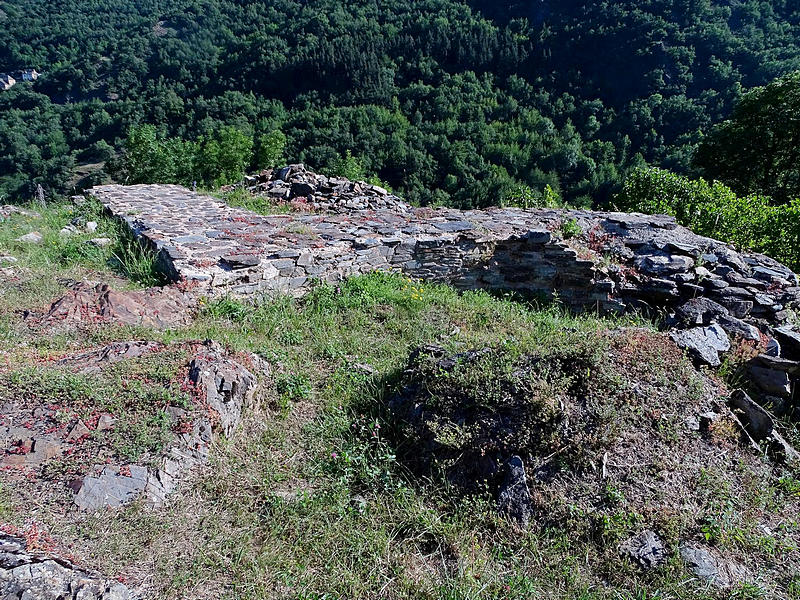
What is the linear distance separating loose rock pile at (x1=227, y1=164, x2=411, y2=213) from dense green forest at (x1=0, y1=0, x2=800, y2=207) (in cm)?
1644

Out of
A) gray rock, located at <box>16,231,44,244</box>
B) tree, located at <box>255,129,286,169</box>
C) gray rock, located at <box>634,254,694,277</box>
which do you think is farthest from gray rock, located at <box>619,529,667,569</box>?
tree, located at <box>255,129,286,169</box>

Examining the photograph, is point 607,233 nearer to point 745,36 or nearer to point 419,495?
point 419,495

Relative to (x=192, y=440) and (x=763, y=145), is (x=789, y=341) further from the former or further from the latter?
(x=763, y=145)

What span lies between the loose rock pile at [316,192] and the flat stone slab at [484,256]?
1498 millimetres

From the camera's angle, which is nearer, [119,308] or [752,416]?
[752,416]

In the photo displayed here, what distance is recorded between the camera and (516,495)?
2.89 meters

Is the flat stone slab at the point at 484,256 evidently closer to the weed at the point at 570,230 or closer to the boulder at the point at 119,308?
the weed at the point at 570,230

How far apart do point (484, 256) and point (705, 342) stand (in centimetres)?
330

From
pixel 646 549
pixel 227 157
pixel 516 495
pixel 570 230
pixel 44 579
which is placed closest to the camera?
pixel 44 579

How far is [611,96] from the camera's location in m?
39.3

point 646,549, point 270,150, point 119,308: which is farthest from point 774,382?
point 270,150

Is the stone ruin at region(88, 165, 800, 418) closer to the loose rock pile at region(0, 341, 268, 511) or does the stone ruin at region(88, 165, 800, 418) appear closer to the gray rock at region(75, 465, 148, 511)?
the loose rock pile at region(0, 341, 268, 511)

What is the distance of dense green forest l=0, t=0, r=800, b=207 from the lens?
110ft

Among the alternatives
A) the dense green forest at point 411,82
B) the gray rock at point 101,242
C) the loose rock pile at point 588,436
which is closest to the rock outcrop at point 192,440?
the loose rock pile at point 588,436
